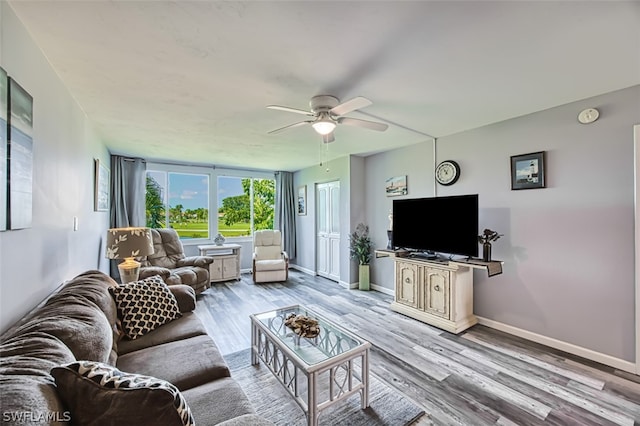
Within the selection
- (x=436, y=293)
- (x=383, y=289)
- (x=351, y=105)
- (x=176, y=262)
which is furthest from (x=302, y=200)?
(x=351, y=105)

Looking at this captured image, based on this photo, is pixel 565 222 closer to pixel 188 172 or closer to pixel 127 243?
pixel 127 243

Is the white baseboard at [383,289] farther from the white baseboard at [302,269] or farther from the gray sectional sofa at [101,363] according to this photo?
the gray sectional sofa at [101,363]

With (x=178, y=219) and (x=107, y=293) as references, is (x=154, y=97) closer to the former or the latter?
(x=107, y=293)

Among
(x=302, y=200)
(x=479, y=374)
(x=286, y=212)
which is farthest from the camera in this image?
(x=286, y=212)

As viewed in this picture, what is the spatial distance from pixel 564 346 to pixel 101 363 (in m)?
3.67

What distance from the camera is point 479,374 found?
2207 mm

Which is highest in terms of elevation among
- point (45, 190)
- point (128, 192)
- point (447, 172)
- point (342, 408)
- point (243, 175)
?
point (243, 175)

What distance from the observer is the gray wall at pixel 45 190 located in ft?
4.26

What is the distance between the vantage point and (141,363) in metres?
1.55

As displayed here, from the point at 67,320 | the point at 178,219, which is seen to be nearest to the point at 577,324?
the point at 67,320

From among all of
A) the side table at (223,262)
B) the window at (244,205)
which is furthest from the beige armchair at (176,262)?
the window at (244,205)

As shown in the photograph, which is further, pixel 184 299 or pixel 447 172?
pixel 447 172

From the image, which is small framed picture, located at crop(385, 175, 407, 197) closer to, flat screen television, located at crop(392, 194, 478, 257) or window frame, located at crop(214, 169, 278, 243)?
flat screen television, located at crop(392, 194, 478, 257)

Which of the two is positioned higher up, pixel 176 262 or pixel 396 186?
pixel 396 186
